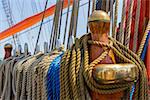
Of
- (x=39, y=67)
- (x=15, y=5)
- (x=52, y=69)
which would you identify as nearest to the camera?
(x=52, y=69)

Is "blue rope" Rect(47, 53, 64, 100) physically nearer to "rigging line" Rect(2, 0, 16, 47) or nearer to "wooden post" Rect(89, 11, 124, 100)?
"wooden post" Rect(89, 11, 124, 100)

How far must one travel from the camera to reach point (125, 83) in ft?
3.35

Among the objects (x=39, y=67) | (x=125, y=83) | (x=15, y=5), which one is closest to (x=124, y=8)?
(x=39, y=67)

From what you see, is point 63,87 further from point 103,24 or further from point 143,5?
point 143,5

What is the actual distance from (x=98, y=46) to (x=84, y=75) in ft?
0.32

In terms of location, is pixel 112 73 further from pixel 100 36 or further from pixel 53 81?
pixel 53 81

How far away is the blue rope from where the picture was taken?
1146mm

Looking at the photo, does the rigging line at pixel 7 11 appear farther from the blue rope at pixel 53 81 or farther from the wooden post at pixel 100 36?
the wooden post at pixel 100 36

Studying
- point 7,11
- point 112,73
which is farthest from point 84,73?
point 7,11

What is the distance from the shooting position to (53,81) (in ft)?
3.84

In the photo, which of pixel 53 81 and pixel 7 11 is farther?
pixel 7 11

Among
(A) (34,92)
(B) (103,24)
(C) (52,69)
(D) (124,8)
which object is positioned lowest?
(A) (34,92)

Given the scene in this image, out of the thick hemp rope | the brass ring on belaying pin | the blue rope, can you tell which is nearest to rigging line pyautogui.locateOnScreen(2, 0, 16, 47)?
the blue rope

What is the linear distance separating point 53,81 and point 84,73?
0.60 ft
